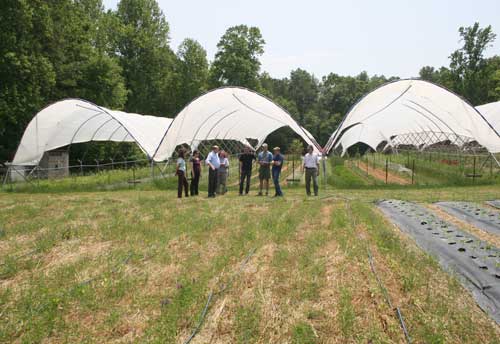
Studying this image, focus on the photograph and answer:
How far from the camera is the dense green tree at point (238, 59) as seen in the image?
4612cm

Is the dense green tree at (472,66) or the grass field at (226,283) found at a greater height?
the dense green tree at (472,66)

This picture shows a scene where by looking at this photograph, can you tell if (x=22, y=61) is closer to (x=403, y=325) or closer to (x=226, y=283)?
(x=226, y=283)

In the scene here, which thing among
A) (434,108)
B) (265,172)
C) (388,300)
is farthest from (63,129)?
(388,300)

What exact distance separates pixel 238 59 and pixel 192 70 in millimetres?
6502

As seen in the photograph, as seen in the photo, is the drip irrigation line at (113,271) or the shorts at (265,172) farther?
the shorts at (265,172)

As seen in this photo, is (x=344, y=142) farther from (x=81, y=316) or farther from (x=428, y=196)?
(x=81, y=316)

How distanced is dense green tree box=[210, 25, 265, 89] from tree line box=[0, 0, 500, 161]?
4.6 inches

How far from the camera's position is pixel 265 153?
12.8 metres

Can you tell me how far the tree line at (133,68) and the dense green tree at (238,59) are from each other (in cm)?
12

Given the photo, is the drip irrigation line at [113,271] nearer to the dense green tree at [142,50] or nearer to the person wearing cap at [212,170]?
the person wearing cap at [212,170]

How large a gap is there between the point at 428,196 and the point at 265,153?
201 inches

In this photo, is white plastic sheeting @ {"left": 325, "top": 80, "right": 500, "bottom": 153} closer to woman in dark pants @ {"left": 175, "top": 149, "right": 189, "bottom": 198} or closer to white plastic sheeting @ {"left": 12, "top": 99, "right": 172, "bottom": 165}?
woman in dark pants @ {"left": 175, "top": 149, "right": 189, "bottom": 198}

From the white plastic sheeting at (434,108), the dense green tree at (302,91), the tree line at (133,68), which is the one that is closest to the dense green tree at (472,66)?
the tree line at (133,68)

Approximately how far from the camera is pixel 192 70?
48.9 metres
